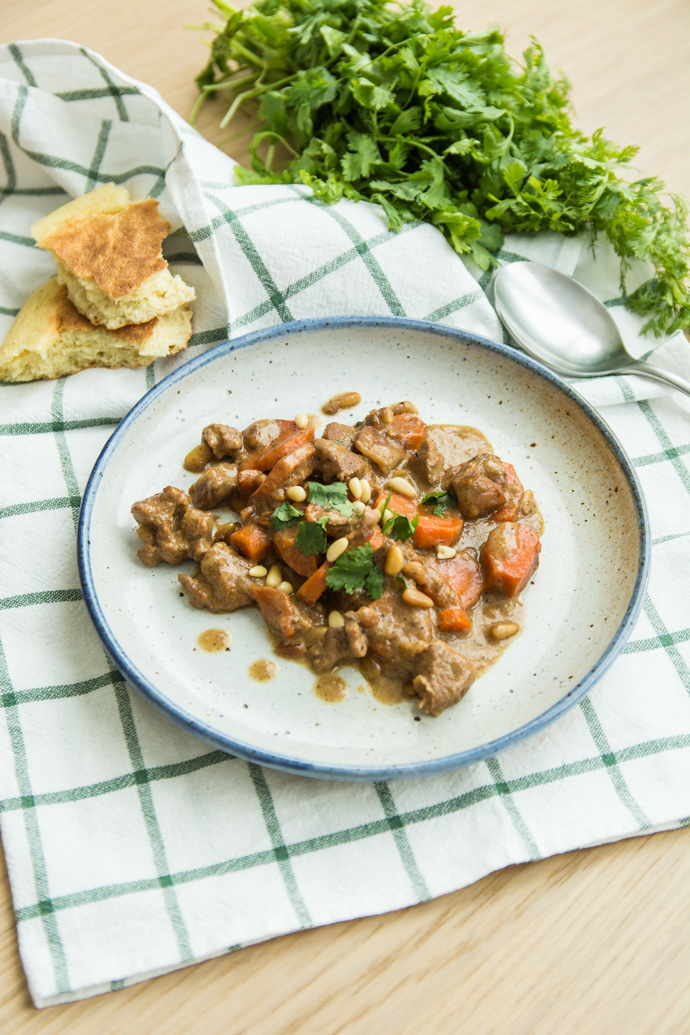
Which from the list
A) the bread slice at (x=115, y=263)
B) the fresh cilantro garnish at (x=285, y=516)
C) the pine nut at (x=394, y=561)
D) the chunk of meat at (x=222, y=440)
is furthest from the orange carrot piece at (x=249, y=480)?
the bread slice at (x=115, y=263)

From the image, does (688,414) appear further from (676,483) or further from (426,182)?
(426,182)

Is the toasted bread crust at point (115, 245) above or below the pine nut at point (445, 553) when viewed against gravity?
above

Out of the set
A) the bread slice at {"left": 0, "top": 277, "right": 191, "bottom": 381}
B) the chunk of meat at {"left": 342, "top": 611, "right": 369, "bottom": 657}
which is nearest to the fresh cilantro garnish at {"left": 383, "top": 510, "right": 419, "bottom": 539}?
the chunk of meat at {"left": 342, "top": 611, "right": 369, "bottom": 657}

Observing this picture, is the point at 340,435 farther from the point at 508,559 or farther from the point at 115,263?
the point at 115,263

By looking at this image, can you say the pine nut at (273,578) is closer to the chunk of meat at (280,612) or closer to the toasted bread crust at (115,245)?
the chunk of meat at (280,612)

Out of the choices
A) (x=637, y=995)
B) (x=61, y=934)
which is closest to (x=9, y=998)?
(x=61, y=934)

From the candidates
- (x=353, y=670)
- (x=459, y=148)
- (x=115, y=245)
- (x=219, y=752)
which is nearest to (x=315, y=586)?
(x=353, y=670)
